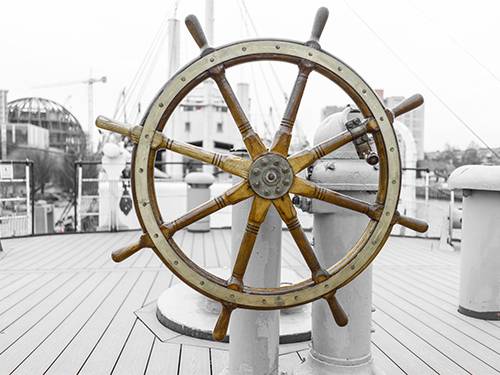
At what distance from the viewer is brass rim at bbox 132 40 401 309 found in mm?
1096

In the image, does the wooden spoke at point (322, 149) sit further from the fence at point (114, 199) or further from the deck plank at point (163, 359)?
the fence at point (114, 199)

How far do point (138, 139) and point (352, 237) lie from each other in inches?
26.7

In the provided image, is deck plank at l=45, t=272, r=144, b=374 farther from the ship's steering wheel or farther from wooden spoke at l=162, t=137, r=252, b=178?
wooden spoke at l=162, t=137, r=252, b=178

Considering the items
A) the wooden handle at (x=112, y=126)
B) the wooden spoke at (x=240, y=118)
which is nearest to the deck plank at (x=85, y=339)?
the wooden handle at (x=112, y=126)

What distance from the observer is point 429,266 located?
10.8 feet

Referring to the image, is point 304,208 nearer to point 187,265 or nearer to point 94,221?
point 187,265

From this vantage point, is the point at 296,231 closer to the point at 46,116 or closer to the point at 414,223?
the point at 414,223

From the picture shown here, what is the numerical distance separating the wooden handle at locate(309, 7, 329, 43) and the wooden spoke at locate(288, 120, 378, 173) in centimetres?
24

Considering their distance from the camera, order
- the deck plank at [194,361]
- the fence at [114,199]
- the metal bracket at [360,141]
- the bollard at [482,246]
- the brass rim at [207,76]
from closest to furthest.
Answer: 1. the brass rim at [207,76]
2. the metal bracket at [360,141]
3. the deck plank at [194,361]
4. the bollard at [482,246]
5. the fence at [114,199]

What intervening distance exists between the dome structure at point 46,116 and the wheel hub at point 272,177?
3395 centimetres

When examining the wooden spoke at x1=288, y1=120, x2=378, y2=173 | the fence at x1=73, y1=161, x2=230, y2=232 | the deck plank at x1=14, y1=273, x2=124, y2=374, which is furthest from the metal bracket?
the fence at x1=73, y1=161, x2=230, y2=232

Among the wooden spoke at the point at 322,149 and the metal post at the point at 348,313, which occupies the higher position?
the wooden spoke at the point at 322,149

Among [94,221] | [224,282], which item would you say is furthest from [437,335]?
[94,221]

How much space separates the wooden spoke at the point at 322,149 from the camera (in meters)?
1.14
